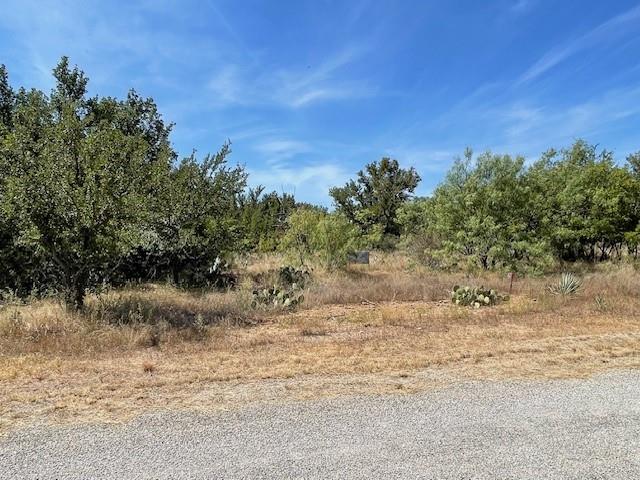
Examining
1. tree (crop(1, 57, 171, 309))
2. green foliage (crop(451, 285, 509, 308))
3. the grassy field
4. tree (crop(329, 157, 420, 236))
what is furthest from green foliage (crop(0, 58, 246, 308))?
tree (crop(329, 157, 420, 236))

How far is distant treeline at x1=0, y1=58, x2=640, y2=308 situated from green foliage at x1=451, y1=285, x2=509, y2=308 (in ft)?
15.1

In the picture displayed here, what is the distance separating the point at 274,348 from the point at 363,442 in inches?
134

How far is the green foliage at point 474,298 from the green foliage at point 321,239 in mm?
5852

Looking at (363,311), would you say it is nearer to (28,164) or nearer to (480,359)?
(480,359)

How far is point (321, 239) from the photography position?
16.5 m

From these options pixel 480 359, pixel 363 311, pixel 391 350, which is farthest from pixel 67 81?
pixel 480 359

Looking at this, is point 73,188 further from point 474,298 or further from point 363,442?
point 474,298

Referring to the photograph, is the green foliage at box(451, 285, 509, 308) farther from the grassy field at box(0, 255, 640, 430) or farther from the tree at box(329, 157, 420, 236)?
the tree at box(329, 157, 420, 236)

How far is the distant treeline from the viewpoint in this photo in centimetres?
814

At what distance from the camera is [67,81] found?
50.6ft

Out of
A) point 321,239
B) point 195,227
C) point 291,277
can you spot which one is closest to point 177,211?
point 195,227

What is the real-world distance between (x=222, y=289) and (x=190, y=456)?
9901 millimetres

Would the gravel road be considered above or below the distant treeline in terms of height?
below

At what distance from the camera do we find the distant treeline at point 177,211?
26.7ft
